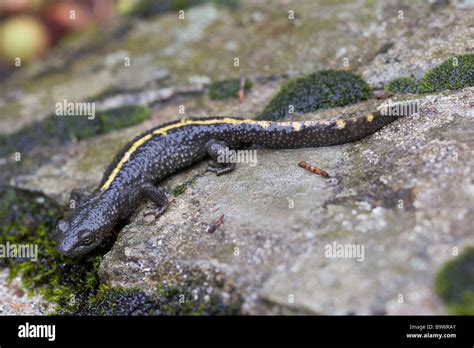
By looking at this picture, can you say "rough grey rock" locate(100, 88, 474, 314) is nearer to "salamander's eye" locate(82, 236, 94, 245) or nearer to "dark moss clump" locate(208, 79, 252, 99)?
"salamander's eye" locate(82, 236, 94, 245)

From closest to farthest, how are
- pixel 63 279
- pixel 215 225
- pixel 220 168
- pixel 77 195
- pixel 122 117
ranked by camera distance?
pixel 215 225
pixel 63 279
pixel 220 168
pixel 77 195
pixel 122 117

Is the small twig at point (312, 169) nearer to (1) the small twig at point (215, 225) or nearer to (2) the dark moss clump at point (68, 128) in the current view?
(1) the small twig at point (215, 225)

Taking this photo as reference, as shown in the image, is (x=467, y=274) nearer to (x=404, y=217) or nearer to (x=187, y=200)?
(x=404, y=217)

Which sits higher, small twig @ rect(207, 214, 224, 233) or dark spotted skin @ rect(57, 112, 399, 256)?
dark spotted skin @ rect(57, 112, 399, 256)

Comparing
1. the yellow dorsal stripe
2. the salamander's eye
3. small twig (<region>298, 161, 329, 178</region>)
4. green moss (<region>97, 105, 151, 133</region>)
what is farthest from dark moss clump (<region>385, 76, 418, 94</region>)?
the salamander's eye

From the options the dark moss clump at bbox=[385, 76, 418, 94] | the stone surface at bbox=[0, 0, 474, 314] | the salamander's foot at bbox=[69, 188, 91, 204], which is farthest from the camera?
the salamander's foot at bbox=[69, 188, 91, 204]

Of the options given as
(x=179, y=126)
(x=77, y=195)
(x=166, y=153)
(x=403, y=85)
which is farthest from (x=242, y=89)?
(x=77, y=195)

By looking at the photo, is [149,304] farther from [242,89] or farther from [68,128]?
[68,128]
